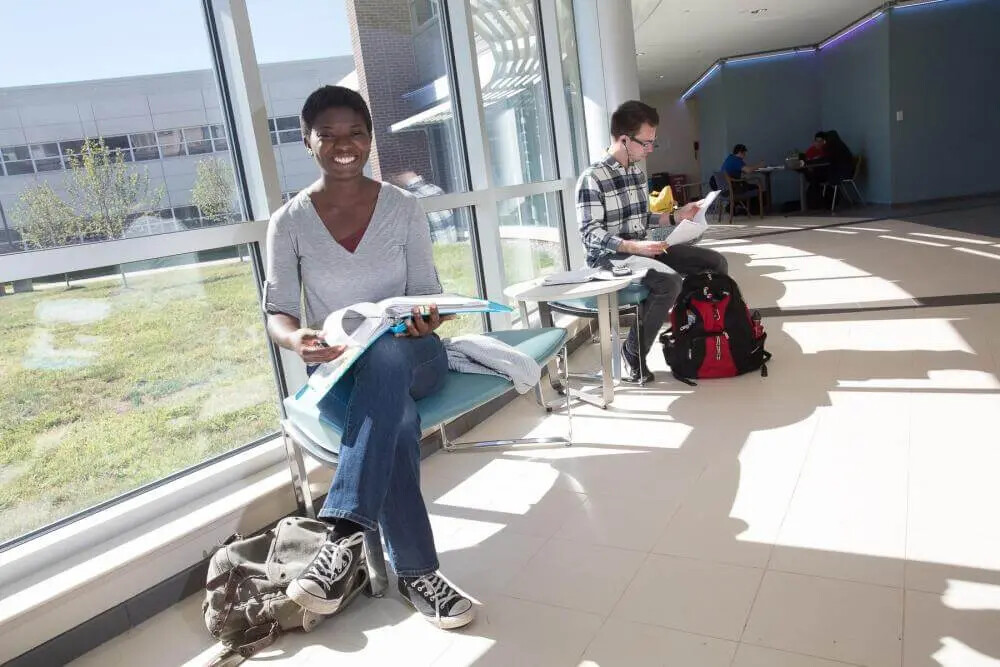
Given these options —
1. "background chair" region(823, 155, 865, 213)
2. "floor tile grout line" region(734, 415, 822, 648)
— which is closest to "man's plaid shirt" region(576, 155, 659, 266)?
"floor tile grout line" region(734, 415, 822, 648)

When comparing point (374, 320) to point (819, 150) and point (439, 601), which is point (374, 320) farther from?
point (819, 150)

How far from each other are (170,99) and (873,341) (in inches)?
139

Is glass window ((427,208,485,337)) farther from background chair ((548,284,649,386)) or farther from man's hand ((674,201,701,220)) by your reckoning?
man's hand ((674,201,701,220))

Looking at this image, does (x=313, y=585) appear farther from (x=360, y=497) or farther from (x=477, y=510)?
(x=477, y=510)

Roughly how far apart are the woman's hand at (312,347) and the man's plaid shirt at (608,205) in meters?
1.86

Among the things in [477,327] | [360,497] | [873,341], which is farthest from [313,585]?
[873,341]

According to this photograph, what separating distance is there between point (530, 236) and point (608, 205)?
112 centimetres

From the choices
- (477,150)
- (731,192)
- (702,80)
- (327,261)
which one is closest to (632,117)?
(477,150)

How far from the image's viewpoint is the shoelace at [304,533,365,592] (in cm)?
163

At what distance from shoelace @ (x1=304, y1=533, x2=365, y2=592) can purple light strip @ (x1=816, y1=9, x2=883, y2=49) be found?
11264 millimetres

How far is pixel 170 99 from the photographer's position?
2242 millimetres

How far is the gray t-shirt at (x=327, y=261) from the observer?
6.59ft

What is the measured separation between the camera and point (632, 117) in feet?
11.0

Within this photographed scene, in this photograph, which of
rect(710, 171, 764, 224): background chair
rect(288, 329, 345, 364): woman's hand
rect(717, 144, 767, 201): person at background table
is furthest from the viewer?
rect(710, 171, 764, 224): background chair
